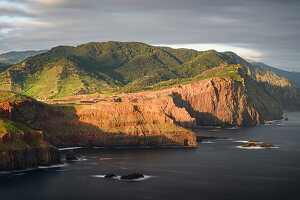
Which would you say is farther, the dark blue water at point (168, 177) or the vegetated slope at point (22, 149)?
the vegetated slope at point (22, 149)

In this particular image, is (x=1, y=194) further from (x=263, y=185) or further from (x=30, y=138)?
(x=263, y=185)

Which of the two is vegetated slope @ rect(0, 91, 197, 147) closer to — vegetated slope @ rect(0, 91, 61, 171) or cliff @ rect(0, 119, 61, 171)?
vegetated slope @ rect(0, 91, 61, 171)

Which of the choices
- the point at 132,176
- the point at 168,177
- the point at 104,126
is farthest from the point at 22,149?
the point at 104,126

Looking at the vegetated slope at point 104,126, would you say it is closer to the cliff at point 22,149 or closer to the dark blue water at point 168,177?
the dark blue water at point 168,177

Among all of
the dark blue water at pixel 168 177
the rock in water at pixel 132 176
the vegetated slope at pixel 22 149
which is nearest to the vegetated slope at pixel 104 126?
the dark blue water at pixel 168 177

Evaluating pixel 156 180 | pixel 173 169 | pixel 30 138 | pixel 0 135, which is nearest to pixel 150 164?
pixel 173 169

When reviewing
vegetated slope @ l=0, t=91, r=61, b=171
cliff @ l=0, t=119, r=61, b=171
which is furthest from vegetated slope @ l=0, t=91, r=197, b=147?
cliff @ l=0, t=119, r=61, b=171
